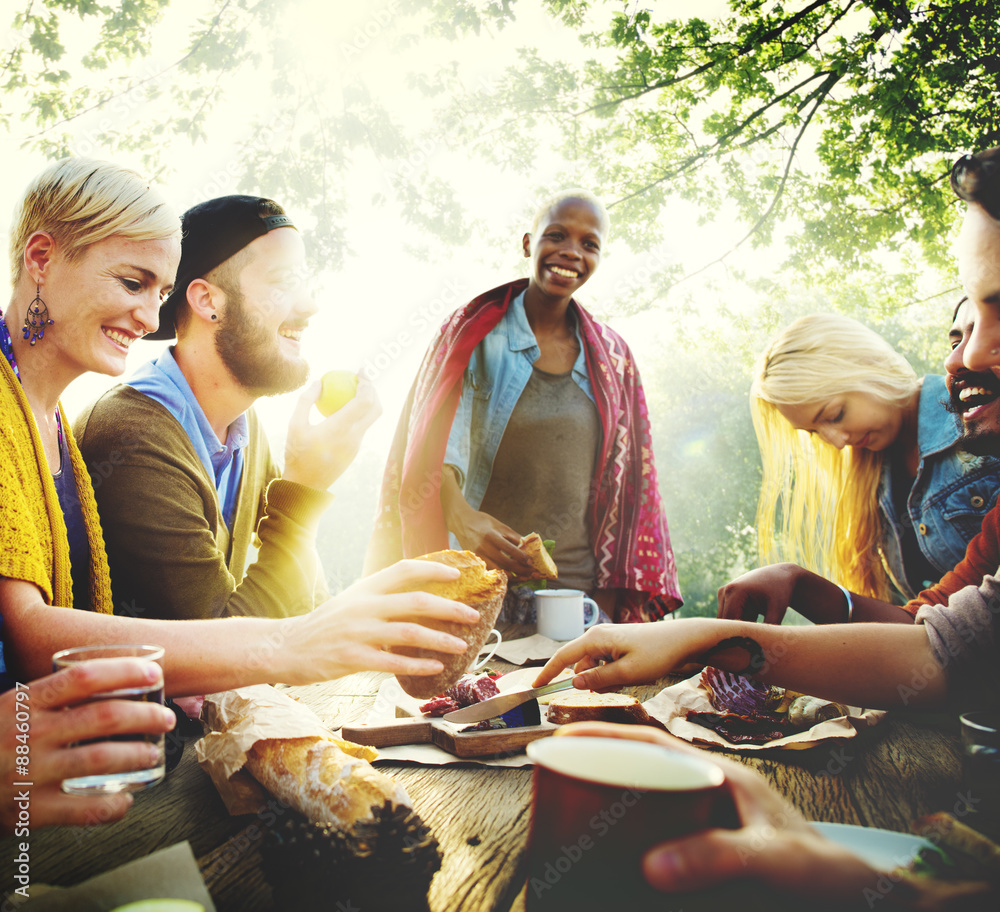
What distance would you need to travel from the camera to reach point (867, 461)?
304 cm

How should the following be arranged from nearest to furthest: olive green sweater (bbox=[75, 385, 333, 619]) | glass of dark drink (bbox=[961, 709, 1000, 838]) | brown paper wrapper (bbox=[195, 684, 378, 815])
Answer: glass of dark drink (bbox=[961, 709, 1000, 838]), brown paper wrapper (bbox=[195, 684, 378, 815]), olive green sweater (bbox=[75, 385, 333, 619])

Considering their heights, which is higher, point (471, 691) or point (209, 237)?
point (209, 237)

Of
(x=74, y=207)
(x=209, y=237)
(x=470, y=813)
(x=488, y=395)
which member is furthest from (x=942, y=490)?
(x=74, y=207)

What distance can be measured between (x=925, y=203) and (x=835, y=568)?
4.95 m

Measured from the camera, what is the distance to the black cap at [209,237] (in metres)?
2.35

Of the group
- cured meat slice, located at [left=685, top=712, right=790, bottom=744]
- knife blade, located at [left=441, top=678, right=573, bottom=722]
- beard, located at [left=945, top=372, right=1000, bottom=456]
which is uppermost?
beard, located at [left=945, top=372, right=1000, bottom=456]

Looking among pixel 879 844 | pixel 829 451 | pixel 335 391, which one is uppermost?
pixel 335 391

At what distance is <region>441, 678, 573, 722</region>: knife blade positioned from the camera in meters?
1.38

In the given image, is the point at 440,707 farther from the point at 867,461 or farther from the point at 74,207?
the point at 867,461

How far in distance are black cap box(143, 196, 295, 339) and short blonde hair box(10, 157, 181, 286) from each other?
22.6 inches

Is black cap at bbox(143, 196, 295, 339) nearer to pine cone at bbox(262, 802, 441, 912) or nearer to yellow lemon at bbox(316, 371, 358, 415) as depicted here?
yellow lemon at bbox(316, 371, 358, 415)

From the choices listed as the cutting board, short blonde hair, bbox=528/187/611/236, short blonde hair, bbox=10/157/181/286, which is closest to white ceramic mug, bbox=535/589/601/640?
the cutting board

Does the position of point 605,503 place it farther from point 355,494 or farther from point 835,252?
point 355,494

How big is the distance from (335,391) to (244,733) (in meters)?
1.60
